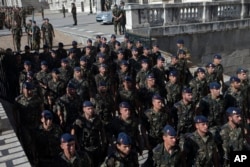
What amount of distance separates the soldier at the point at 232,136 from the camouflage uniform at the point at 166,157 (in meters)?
0.98

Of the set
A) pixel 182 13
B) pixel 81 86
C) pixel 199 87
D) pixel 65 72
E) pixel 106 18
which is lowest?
pixel 199 87

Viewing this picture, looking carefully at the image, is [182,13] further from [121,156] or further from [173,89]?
[121,156]

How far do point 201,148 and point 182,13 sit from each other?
10.9m

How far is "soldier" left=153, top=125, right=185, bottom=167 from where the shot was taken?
499 cm

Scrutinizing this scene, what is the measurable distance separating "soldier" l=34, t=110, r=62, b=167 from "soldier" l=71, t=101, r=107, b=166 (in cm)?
35

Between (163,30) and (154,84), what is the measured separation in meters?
7.22

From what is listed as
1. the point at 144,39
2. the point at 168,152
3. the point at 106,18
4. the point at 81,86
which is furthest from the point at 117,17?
the point at 168,152

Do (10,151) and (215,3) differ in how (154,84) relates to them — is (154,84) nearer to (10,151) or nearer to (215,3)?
(10,151)

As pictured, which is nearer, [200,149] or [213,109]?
[200,149]

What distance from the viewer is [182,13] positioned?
1516 centimetres

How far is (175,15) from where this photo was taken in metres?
15.0

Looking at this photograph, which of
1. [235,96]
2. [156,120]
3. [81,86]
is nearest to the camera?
[156,120]

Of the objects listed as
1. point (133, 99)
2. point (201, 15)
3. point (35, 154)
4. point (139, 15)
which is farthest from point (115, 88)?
point (201, 15)

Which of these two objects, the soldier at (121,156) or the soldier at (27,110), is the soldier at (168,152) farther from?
the soldier at (27,110)
